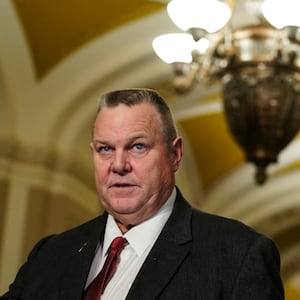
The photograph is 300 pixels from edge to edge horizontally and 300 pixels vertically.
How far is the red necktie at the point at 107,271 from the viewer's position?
7.09 feet

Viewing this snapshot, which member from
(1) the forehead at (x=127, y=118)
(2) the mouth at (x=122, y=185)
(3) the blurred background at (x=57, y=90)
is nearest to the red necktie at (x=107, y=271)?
(2) the mouth at (x=122, y=185)

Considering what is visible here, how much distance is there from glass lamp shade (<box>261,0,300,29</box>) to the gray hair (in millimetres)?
3539

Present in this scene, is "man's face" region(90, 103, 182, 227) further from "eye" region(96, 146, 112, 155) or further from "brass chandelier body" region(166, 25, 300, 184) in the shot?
"brass chandelier body" region(166, 25, 300, 184)

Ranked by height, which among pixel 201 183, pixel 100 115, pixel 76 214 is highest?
pixel 100 115

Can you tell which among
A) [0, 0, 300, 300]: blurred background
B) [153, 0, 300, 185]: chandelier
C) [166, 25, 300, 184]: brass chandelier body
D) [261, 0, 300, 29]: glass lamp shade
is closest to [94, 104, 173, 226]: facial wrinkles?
[261, 0, 300, 29]: glass lamp shade

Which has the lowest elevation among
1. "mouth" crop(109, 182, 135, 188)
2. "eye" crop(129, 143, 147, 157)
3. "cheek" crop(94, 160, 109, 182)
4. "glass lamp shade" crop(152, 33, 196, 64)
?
"glass lamp shade" crop(152, 33, 196, 64)

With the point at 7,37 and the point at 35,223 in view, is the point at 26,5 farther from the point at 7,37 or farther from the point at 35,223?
the point at 35,223

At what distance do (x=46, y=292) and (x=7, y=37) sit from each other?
5.95 meters

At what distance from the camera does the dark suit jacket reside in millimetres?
2084

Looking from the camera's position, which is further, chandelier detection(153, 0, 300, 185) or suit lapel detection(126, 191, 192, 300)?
chandelier detection(153, 0, 300, 185)

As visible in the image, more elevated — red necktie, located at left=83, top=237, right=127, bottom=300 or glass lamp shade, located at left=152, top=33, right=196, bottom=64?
glass lamp shade, located at left=152, top=33, right=196, bottom=64

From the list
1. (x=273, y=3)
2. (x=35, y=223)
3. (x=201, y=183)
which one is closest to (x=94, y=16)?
(x=35, y=223)

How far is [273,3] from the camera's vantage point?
5.69 metres

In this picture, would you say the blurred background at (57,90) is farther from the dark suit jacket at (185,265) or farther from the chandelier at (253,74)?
the dark suit jacket at (185,265)
